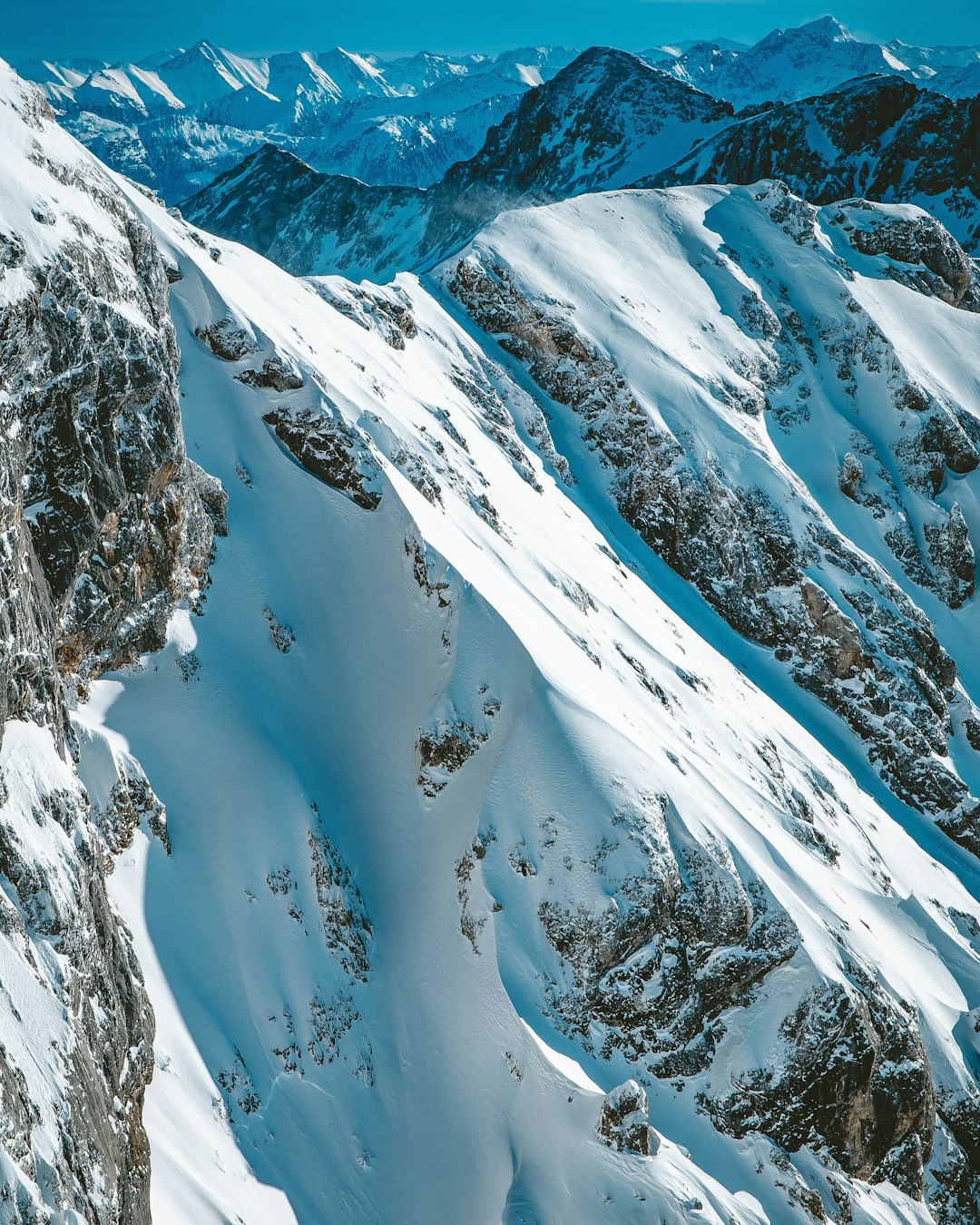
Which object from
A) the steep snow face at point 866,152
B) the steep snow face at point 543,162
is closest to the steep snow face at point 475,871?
the steep snow face at point 866,152

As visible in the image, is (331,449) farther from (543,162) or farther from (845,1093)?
(543,162)

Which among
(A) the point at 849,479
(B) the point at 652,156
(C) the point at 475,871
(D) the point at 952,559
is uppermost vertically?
(B) the point at 652,156

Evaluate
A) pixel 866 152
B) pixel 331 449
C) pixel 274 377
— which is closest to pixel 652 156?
pixel 866 152

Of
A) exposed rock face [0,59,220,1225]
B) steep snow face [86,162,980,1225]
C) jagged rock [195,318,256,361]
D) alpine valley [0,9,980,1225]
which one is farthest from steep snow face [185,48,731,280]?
exposed rock face [0,59,220,1225]

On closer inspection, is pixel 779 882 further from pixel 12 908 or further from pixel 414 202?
pixel 414 202

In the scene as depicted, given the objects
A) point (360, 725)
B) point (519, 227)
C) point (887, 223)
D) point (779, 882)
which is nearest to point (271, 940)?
point (360, 725)

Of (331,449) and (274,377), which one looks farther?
(274,377)

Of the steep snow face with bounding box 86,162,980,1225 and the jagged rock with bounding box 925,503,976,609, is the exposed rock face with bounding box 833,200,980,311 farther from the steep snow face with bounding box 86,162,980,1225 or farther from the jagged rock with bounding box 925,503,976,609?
the steep snow face with bounding box 86,162,980,1225
